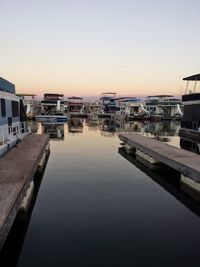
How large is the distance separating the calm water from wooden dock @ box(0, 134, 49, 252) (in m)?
1.28

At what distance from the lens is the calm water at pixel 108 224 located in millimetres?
7539

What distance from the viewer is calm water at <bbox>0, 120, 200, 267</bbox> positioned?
24.7 feet

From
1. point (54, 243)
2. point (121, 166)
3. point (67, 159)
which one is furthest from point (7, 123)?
point (54, 243)

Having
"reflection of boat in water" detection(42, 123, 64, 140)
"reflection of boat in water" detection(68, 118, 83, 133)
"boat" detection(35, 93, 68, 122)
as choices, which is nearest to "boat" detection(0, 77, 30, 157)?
"reflection of boat in water" detection(42, 123, 64, 140)

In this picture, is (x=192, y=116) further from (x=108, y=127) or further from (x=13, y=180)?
(x=13, y=180)

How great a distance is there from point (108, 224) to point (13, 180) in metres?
4.14

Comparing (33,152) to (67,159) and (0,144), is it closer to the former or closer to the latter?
(0,144)

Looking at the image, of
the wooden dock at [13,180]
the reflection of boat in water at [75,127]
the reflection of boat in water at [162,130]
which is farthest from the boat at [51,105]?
the wooden dock at [13,180]

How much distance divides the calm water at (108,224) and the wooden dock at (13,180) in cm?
128

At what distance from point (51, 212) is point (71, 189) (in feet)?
9.91

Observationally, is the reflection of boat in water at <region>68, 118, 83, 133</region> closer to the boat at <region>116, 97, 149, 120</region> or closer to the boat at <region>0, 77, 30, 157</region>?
the boat at <region>116, 97, 149, 120</region>

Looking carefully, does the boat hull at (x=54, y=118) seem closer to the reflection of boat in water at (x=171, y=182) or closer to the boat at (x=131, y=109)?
the boat at (x=131, y=109)

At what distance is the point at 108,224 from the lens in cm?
959

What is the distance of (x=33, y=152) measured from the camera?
16641 mm
